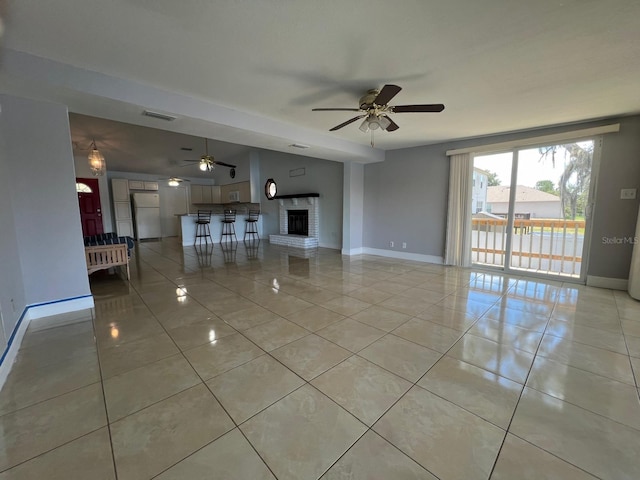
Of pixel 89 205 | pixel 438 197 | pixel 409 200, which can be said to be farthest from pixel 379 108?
pixel 89 205

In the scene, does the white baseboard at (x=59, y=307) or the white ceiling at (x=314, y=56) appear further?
the white baseboard at (x=59, y=307)

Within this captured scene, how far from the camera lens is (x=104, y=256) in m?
3.88

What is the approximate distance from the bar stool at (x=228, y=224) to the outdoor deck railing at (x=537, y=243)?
6.77 m

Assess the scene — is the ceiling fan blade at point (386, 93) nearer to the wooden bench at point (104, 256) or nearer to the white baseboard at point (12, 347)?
the white baseboard at point (12, 347)

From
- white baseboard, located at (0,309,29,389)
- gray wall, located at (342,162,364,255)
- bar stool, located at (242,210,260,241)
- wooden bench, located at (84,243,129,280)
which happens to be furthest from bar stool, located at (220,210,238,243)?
white baseboard, located at (0,309,29,389)

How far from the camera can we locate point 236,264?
5238mm

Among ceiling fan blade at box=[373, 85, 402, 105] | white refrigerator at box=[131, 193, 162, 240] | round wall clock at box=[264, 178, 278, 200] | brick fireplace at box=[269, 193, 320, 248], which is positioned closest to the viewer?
ceiling fan blade at box=[373, 85, 402, 105]


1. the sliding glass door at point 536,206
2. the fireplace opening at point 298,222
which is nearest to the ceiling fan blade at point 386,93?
the sliding glass door at point 536,206

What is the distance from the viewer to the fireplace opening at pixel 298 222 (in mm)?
7621

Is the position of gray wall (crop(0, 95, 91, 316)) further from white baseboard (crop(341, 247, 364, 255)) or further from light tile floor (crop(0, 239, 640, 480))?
white baseboard (crop(341, 247, 364, 255))

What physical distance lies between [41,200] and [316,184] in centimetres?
547

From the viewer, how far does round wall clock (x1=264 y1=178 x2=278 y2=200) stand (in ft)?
28.1

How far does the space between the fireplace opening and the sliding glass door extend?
433cm

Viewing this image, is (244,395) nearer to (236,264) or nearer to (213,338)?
(213,338)
